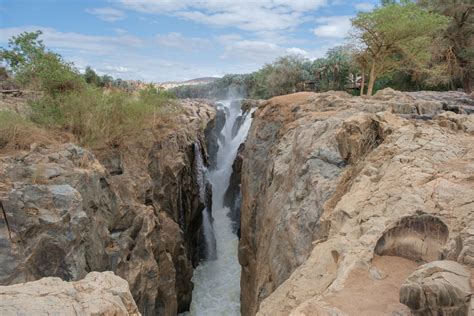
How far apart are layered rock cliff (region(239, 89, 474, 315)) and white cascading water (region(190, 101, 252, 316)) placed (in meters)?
2.12

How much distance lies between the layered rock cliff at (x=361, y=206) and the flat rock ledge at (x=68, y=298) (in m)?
1.55

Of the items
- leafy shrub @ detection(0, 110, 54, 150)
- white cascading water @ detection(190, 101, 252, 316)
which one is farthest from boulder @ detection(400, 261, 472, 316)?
white cascading water @ detection(190, 101, 252, 316)

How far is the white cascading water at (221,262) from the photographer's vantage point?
12172 millimetres

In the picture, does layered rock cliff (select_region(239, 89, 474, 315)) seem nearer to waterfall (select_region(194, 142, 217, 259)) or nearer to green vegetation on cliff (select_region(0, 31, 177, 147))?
green vegetation on cliff (select_region(0, 31, 177, 147))

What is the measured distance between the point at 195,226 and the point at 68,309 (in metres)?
12.2

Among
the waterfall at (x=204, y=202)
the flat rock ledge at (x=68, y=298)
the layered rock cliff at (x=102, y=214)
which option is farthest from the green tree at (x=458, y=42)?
the flat rock ledge at (x=68, y=298)

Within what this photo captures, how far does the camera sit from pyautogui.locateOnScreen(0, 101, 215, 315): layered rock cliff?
5.77m

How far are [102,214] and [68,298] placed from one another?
4848 millimetres

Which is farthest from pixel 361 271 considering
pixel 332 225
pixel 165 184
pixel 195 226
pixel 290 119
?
pixel 195 226

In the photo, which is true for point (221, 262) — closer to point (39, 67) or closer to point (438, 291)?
point (39, 67)

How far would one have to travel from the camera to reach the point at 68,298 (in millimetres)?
3000

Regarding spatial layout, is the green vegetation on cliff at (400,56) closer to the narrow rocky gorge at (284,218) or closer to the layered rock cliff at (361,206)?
the narrow rocky gorge at (284,218)

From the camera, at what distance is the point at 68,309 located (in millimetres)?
2844

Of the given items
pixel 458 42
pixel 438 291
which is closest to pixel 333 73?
pixel 458 42
